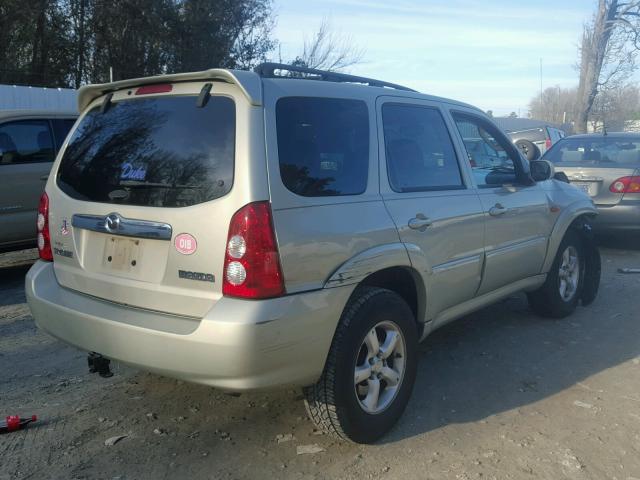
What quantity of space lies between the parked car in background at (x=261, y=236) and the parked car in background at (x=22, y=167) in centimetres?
350

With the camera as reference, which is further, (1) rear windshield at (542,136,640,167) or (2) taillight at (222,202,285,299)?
(1) rear windshield at (542,136,640,167)

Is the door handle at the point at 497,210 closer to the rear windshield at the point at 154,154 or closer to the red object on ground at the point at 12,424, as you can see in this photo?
the rear windshield at the point at 154,154

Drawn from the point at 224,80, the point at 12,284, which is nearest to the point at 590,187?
the point at 224,80

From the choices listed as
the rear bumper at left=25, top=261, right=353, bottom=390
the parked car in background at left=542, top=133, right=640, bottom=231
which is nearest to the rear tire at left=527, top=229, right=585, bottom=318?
the parked car in background at left=542, top=133, right=640, bottom=231

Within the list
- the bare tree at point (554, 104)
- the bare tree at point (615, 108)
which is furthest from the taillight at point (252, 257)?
the bare tree at point (554, 104)

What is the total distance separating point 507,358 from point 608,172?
4.47m

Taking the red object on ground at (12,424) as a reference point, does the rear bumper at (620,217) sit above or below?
above

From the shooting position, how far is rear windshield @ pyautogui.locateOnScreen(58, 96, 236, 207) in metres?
2.85

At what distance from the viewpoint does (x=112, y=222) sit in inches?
120

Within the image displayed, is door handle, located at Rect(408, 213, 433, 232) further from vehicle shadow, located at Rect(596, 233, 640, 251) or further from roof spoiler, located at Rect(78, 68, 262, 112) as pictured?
vehicle shadow, located at Rect(596, 233, 640, 251)

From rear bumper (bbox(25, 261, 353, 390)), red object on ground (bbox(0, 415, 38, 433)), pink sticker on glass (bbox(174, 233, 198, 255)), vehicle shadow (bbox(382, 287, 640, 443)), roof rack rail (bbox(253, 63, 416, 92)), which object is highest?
roof rack rail (bbox(253, 63, 416, 92))

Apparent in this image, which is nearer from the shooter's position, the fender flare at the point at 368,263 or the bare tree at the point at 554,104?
the fender flare at the point at 368,263

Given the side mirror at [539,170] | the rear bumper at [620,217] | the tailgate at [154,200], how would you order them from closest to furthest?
the tailgate at [154,200] < the side mirror at [539,170] < the rear bumper at [620,217]

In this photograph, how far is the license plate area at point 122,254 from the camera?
299 centimetres
